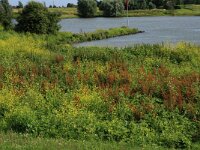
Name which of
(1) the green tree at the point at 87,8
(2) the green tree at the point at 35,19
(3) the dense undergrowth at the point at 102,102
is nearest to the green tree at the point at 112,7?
(1) the green tree at the point at 87,8

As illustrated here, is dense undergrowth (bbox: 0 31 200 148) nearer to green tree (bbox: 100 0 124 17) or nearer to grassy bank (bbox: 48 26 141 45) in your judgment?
grassy bank (bbox: 48 26 141 45)

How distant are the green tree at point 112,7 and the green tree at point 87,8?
2.84m

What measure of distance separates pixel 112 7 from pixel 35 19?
87917 mm

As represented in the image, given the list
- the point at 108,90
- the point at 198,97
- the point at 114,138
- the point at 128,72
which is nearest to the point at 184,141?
the point at 114,138

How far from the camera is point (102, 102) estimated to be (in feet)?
47.4

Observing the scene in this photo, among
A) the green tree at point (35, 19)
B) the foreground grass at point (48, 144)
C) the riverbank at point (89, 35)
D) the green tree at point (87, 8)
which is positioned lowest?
the green tree at point (87, 8)

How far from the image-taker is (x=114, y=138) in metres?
12.4

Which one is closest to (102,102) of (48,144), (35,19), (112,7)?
(48,144)

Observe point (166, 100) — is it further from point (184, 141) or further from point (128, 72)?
point (128, 72)

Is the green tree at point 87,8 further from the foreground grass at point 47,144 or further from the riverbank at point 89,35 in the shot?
the foreground grass at point 47,144

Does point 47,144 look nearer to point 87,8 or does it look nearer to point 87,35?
point 87,35

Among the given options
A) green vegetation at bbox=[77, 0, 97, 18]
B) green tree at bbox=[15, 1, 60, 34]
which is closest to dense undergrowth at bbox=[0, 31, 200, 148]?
green tree at bbox=[15, 1, 60, 34]

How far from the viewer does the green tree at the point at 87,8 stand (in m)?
134

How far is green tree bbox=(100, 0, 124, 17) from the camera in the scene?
432 feet
